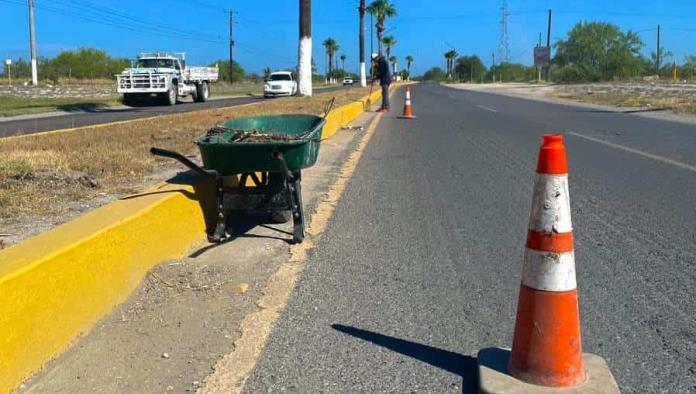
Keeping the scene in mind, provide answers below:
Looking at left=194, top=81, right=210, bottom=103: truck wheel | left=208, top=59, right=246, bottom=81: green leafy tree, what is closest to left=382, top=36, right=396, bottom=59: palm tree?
left=208, top=59, right=246, bottom=81: green leafy tree

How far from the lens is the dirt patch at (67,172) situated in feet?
19.3

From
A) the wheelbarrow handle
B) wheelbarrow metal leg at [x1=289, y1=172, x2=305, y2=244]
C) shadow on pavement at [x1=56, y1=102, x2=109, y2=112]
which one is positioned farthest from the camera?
shadow on pavement at [x1=56, y1=102, x2=109, y2=112]

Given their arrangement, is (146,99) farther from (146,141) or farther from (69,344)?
(69,344)

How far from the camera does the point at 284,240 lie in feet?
19.8

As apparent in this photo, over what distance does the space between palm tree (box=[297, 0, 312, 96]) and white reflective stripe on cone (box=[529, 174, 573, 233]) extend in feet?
77.7

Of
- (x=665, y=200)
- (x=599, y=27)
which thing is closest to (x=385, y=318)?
(x=665, y=200)

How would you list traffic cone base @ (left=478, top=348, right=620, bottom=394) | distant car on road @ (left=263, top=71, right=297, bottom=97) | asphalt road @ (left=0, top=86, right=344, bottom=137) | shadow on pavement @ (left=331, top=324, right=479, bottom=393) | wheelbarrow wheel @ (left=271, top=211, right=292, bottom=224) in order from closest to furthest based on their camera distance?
1. traffic cone base @ (left=478, top=348, right=620, bottom=394)
2. shadow on pavement @ (left=331, top=324, right=479, bottom=393)
3. wheelbarrow wheel @ (left=271, top=211, right=292, bottom=224)
4. asphalt road @ (left=0, top=86, right=344, bottom=137)
5. distant car on road @ (left=263, top=71, right=297, bottom=97)

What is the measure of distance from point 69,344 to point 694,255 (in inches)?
178

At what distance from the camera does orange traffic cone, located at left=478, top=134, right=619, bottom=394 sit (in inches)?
122

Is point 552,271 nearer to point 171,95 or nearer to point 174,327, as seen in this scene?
point 174,327

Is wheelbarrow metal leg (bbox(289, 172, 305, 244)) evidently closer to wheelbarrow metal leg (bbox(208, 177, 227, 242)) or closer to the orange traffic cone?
wheelbarrow metal leg (bbox(208, 177, 227, 242))

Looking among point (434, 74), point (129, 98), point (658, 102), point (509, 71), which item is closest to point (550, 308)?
point (658, 102)

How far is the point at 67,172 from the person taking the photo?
7535mm

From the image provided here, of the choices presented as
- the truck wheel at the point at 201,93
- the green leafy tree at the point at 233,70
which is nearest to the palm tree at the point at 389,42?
the green leafy tree at the point at 233,70
